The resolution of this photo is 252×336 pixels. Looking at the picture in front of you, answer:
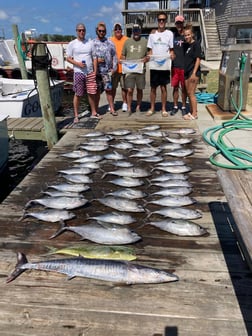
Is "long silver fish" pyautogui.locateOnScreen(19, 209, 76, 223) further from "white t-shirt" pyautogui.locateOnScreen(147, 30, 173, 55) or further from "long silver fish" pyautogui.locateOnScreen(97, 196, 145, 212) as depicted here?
"white t-shirt" pyautogui.locateOnScreen(147, 30, 173, 55)

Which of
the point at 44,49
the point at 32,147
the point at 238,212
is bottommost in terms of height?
the point at 32,147

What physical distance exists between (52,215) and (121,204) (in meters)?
0.73

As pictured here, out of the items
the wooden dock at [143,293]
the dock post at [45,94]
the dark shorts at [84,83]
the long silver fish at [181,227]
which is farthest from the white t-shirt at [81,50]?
the long silver fish at [181,227]

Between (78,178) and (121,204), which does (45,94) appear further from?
(121,204)

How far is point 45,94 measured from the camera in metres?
6.05

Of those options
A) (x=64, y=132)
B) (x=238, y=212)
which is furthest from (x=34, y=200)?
(x=64, y=132)

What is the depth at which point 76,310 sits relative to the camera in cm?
208

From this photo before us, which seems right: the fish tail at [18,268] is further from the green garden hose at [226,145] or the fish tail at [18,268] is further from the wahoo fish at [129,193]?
the green garden hose at [226,145]

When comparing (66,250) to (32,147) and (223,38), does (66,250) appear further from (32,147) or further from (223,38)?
(223,38)

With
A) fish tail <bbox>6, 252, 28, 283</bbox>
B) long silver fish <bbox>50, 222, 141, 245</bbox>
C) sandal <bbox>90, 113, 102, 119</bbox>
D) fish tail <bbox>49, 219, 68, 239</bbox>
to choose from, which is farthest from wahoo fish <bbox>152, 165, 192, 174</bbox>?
sandal <bbox>90, 113, 102, 119</bbox>

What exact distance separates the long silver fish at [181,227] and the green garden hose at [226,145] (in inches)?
66.9

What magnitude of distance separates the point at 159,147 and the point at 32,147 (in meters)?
5.32

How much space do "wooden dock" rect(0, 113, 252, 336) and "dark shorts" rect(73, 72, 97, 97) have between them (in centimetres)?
391

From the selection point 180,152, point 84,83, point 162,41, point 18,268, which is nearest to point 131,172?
point 180,152
